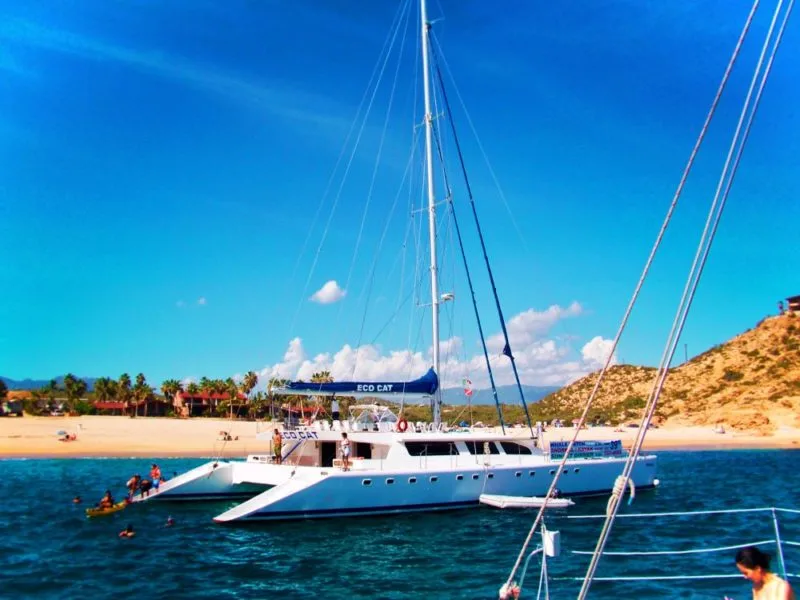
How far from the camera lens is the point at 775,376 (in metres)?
83.8

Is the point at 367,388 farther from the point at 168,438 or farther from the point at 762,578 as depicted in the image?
the point at 168,438

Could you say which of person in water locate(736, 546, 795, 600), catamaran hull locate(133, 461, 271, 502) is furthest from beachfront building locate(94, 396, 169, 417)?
person in water locate(736, 546, 795, 600)

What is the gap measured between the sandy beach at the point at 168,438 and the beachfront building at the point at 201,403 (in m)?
12.0

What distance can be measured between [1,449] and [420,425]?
4777 centimetres

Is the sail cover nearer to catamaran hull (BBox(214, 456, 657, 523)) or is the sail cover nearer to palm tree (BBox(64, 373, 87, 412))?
catamaran hull (BBox(214, 456, 657, 523))

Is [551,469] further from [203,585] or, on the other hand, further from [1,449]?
[1,449]

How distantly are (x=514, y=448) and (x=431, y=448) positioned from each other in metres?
4.20

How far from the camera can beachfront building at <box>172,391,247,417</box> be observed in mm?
95938

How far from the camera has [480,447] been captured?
2612 cm

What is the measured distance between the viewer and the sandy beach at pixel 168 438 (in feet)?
190

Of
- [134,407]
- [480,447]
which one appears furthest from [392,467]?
[134,407]

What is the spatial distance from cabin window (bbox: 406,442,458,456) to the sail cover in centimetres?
233

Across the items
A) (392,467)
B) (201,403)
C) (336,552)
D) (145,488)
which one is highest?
(201,403)

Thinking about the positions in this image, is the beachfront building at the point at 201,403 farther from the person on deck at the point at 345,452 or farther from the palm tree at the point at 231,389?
the person on deck at the point at 345,452
